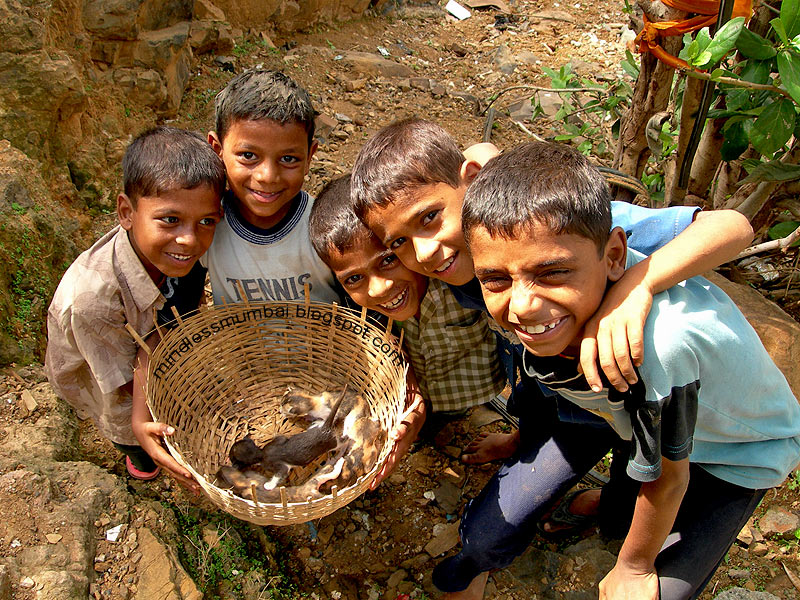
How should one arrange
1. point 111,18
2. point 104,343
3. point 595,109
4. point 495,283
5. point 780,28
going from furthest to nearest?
point 595,109, point 111,18, point 104,343, point 780,28, point 495,283

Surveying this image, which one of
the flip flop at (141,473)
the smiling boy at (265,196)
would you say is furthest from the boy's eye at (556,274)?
the flip flop at (141,473)

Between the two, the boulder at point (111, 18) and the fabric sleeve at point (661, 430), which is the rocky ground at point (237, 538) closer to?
the fabric sleeve at point (661, 430)

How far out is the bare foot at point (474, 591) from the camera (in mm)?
2592

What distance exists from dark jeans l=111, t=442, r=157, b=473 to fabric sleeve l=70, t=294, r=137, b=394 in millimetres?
403

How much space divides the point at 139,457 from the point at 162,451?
2.16 feet

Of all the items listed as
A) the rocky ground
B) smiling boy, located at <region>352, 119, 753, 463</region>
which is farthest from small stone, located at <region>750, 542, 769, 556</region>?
smiling boy, located at <region>352, 119, 753, 463</region>

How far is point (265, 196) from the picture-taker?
2.54m

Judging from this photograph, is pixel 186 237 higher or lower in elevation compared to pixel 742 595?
higher

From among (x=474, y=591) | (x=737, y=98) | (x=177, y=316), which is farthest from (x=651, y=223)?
(x=177, y=316)

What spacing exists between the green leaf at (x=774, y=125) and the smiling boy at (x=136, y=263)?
225 cm

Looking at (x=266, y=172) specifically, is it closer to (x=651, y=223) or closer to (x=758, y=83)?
(x=651, y=223)

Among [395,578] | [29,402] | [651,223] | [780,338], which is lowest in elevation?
[395,578]

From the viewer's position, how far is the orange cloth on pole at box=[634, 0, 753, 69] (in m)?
2.39

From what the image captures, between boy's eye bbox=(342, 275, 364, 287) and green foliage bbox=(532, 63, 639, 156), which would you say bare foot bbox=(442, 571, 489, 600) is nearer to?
boy's eye bbox=(342, 275, 364, 287)
